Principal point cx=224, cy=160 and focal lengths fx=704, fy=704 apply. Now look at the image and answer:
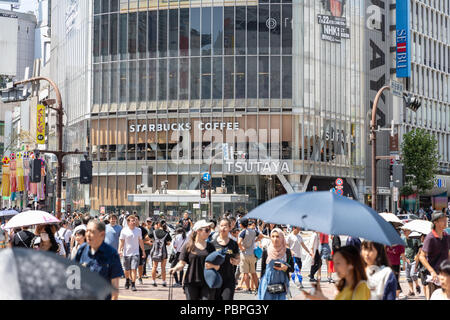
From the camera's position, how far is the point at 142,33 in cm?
6206

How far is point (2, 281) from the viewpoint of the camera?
4422mm

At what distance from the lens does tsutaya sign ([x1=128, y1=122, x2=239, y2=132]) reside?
198ft

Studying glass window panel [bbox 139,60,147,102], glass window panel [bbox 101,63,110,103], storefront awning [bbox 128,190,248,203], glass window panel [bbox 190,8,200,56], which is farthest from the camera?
glass window panel [bbox 101,63,110,103]

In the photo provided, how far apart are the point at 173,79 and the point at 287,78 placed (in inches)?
391

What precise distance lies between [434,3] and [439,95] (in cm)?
1084

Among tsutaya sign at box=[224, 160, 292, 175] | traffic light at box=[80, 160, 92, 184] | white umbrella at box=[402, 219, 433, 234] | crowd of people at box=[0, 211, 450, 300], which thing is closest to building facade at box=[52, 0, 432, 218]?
tsutaya sign at box=[224, 160, 292, 175]

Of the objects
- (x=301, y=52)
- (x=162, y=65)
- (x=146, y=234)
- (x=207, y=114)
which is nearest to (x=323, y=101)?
(x=301, y=52)

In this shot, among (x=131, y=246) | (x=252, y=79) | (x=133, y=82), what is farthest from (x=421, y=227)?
(x=133, y=82)

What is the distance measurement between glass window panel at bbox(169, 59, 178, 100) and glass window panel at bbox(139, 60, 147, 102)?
92.0 inches

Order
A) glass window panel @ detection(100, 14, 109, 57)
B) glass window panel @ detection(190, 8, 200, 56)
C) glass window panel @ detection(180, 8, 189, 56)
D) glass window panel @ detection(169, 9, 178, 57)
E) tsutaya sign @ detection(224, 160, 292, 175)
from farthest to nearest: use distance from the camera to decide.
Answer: glass window panel @ detection(100, 14, 109, 57) → glass window panel @ detection(169, 9, 178, 57) → glass window panel @ detection(180, 8, 189, 56) → glass window panel @ detection(190, 8, 200, 56) → tsutaya sign @ detection(224, 160, 292, 175)

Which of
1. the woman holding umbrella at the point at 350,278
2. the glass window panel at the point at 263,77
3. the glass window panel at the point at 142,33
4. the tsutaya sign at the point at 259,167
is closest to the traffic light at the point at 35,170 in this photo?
the woman holding umbrella at the point at 350,278

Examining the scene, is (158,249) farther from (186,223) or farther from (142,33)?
(142,33)

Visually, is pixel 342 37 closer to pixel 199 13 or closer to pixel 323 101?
pixel 323 101

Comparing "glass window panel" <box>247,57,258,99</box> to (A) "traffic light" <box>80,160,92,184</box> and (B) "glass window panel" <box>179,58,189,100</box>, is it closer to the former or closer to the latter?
(B) "glass window panel" <box>179,58,189,100</box>
